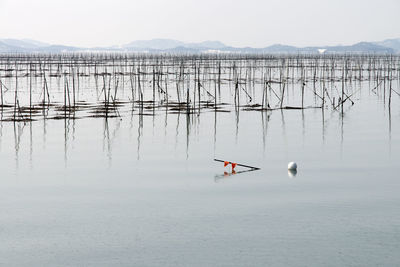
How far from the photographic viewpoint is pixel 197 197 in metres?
10.1

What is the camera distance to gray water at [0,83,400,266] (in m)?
7.36

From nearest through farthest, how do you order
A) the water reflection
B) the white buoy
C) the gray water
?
the gray water, the water reflection, the white buoy

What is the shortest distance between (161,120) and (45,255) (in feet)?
45.6

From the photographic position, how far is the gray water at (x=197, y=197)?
7355mm

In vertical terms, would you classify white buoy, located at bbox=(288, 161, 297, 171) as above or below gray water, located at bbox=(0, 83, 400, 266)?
above

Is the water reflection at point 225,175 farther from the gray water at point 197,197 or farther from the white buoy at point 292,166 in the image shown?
the white buoy at point 292,166

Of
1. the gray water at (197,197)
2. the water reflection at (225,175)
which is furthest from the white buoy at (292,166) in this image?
the water reflection at (225,175)

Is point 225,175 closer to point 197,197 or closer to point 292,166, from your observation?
point 292,166

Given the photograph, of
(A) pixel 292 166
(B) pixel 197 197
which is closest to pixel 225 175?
(A) pixel 292 166

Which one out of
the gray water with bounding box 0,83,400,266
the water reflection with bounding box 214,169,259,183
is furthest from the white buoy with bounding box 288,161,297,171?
the water reflection with bounding box 214,169,259,183

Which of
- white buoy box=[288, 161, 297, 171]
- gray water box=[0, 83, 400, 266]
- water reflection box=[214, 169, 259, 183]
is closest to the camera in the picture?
gray water box=[0, 83, 400, 266]

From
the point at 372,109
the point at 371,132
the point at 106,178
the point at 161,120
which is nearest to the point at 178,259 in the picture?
the point at 106,178

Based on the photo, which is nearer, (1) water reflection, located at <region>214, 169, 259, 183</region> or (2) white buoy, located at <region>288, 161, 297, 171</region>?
(1) water reflection, located at <region>214, 169, 259, 183</region>

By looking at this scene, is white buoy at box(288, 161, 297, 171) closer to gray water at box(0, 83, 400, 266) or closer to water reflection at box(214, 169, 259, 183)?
gray water at box(0, 83, 400, 266)
